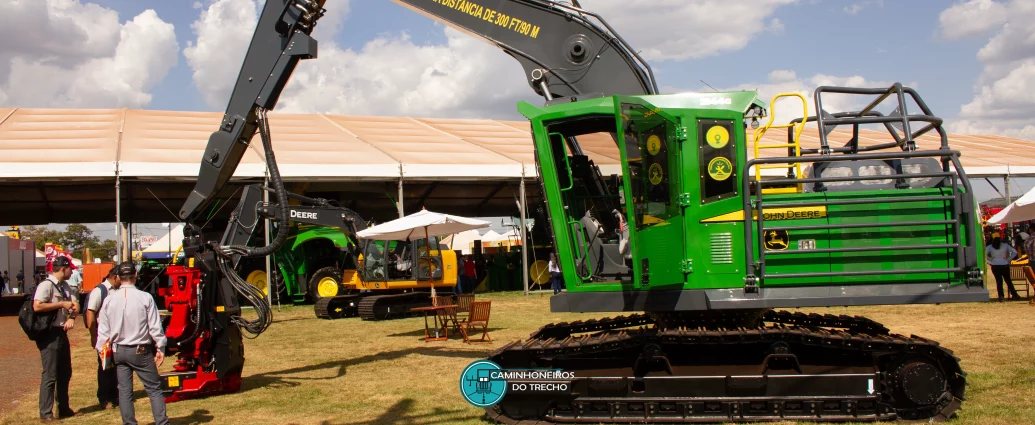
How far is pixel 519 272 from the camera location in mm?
32219

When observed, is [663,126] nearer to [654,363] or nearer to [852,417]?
[654,363]

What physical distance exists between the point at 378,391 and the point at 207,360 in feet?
6.76

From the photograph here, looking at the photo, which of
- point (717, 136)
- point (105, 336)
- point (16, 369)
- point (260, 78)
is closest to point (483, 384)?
point (717, 136)

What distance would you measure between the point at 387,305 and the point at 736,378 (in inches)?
554

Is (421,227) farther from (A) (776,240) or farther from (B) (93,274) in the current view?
(B) (93,274)

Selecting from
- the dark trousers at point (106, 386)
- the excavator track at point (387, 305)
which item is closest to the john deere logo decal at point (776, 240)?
the dark trousers at point (106, 386)

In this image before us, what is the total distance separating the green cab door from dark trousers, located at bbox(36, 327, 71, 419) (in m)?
6.16

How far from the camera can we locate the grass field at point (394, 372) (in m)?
8.21

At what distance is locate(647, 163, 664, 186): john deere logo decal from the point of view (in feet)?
22.8

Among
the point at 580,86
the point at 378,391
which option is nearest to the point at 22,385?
the point at 378,391

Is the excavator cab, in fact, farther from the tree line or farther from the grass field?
the tree line

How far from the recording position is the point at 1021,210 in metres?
17.6

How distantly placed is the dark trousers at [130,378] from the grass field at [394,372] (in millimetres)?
1061

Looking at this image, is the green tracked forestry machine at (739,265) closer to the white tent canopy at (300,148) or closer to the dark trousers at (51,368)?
the dark trousers at (51,368)
